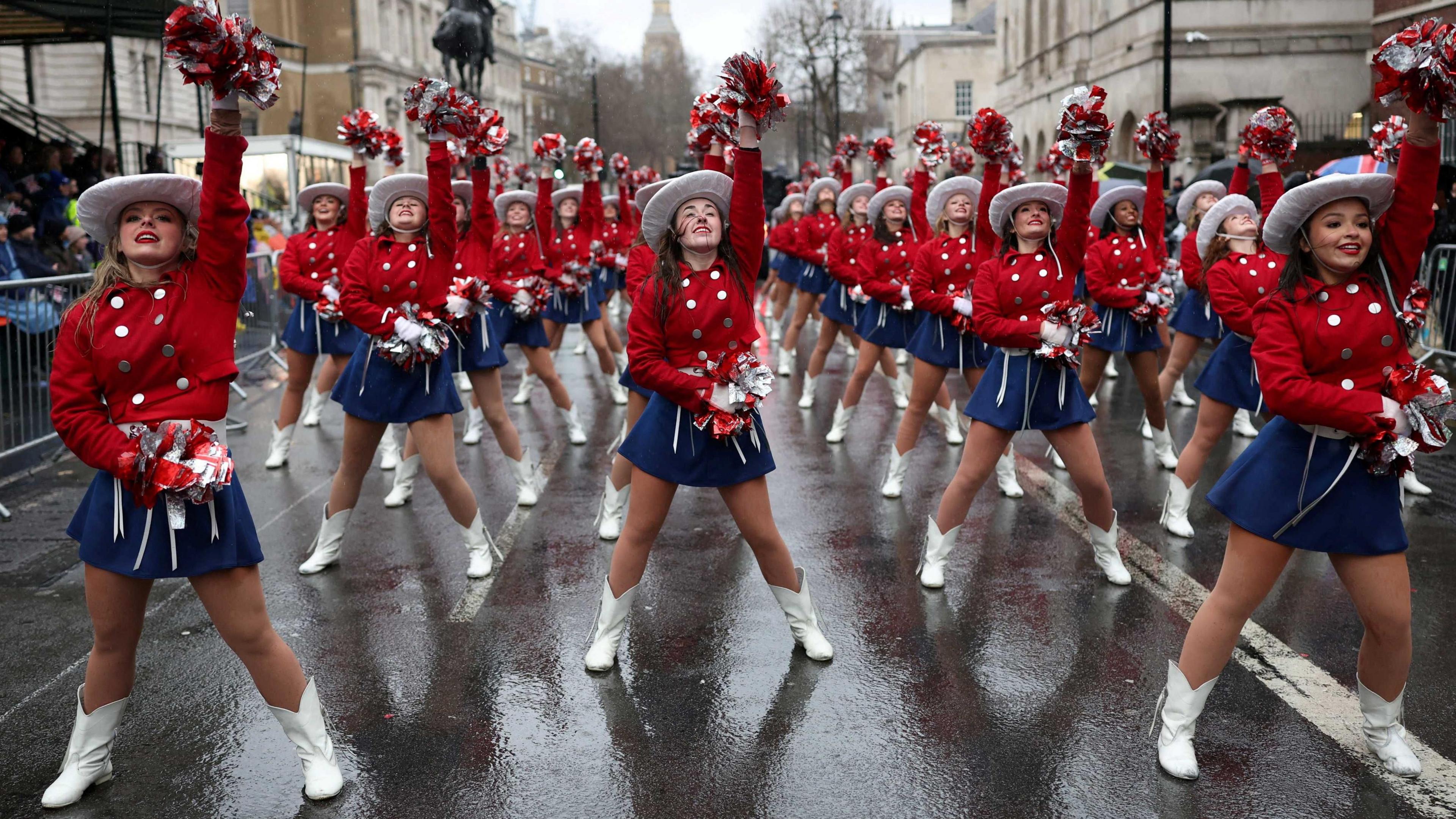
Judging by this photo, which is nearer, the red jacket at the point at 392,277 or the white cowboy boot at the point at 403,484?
the red jacket at the point at 392,277

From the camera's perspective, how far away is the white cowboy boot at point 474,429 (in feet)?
32.0

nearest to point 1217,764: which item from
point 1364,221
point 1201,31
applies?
point 1364,221

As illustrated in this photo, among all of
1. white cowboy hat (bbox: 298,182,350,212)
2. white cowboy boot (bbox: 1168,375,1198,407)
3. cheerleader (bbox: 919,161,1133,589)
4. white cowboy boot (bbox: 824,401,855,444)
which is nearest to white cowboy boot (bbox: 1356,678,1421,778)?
cheerleader (bbox: 919,161,1133,589)

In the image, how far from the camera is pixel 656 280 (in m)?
4.66

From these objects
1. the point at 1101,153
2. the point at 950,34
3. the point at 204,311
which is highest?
the point at 950,34

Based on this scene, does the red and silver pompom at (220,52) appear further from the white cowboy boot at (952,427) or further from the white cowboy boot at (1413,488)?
the white cowboy boot at (1413,488)

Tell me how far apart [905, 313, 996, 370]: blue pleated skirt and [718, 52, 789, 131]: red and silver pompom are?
10.6ft

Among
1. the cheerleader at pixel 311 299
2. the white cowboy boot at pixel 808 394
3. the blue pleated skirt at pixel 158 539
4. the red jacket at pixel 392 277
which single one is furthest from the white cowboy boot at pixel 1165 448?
the blue pleated skirt at pixel 158 539

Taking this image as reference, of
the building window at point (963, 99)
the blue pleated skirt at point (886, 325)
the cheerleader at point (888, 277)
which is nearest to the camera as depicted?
the cheerleader at point (888, 277)

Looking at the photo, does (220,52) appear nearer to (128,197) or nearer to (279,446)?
(128,197)

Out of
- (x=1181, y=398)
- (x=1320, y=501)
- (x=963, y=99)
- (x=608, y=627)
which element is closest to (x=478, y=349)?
(x=608, y=627)

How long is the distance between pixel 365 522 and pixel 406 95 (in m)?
2.69

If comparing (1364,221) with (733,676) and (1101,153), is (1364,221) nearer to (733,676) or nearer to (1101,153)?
(1101,153)

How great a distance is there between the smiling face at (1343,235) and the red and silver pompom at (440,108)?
160 inches
